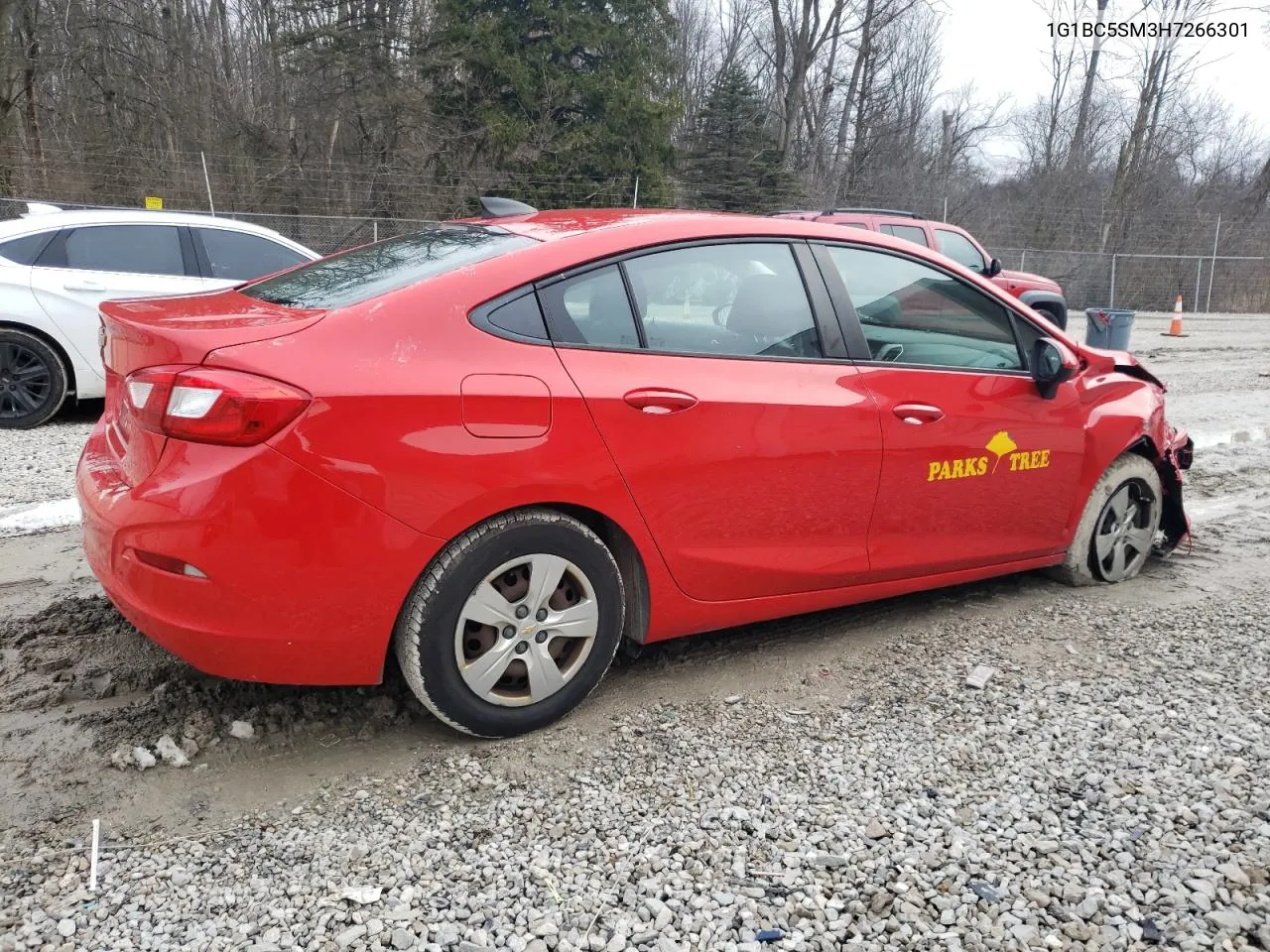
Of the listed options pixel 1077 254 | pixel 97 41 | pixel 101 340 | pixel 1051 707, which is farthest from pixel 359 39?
pixel 1051 707

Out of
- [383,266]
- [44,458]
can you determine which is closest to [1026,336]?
[383,266]

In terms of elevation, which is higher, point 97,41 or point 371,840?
point 97,41

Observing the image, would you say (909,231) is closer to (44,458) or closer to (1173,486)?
(1173,486)

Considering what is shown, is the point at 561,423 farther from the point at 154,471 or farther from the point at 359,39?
the point at 359,39

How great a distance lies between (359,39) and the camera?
2144 centimetres

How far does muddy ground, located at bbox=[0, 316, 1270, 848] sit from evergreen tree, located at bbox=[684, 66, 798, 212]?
2297 centimetres

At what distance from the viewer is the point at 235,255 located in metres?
7.75

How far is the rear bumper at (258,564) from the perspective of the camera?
2.38 m

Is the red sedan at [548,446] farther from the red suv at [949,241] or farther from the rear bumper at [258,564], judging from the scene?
the red suv at [949,241]

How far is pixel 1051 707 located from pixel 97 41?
2140cm

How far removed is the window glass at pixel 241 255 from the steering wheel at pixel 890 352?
566 centimetres

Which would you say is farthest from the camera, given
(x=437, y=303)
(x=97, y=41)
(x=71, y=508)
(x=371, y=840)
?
(x=97, y=41)

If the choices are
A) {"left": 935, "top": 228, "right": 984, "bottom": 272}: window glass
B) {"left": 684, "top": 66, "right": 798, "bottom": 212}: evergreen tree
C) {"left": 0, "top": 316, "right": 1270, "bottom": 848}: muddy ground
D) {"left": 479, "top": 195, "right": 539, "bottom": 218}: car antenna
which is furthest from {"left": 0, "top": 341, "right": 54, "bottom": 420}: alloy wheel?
{"left": 684, "top": 66, "right": 798, "bottom": 212}: evergreen tree

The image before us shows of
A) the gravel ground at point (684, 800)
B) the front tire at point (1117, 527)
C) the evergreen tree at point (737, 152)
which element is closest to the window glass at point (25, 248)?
the gravel ground at point (684, 800)
